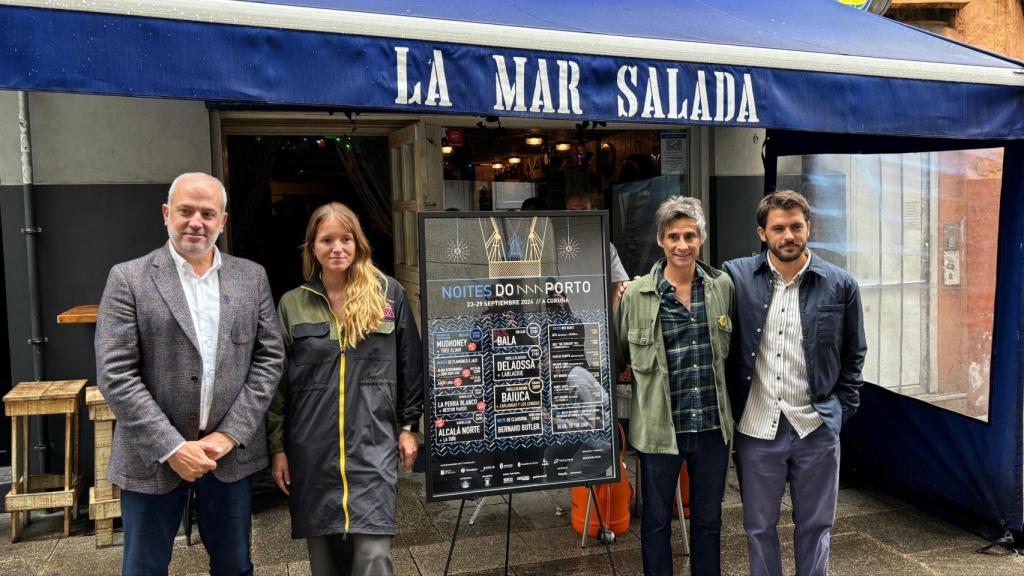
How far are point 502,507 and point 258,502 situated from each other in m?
1.55

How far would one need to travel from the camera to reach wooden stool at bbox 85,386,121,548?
4141mm

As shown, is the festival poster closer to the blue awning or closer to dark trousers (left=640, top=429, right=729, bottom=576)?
dark trousers (left=640, top=429, right=729, bottom=576)

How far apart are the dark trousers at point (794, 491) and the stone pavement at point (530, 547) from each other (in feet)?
2.10

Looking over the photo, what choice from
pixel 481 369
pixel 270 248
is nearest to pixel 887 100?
pixel 481 369

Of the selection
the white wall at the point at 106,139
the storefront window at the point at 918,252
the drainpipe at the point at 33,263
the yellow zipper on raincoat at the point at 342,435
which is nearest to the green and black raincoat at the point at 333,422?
the yellow zipper on raincoat at the point at 342,435

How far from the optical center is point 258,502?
4.81 meters

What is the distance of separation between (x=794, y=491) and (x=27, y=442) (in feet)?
13.5

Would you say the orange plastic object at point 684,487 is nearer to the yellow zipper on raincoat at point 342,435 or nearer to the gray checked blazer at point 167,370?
the yellow zipper on raincoat at point 342,435

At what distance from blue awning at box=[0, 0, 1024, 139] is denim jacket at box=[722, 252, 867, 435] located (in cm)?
73

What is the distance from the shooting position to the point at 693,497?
3.30 m

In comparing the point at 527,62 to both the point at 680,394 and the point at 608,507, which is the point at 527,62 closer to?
the point at 680,394

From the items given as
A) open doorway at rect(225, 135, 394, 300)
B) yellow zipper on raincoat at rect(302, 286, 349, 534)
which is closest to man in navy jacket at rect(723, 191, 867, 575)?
yellow zipper on raincoat at rect(302, 286, 349, 534)

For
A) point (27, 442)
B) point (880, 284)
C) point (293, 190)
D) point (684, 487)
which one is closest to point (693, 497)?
point (684, 487)

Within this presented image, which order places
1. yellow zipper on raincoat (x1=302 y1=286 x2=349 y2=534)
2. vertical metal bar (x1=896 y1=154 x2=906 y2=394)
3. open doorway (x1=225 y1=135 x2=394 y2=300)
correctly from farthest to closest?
open doorway (x1=225 y1=135 x2=394 y2=300) → vertical metal bar (x1=896 y1=154 x2=906 y2=394) → yellow zipper on raincoat (x1=302 y1=286 x2=349 y2=534)
